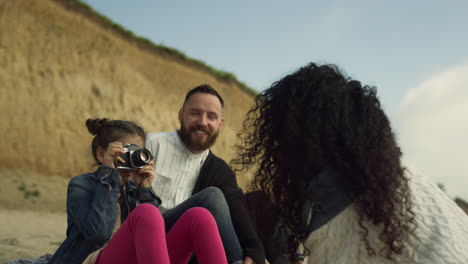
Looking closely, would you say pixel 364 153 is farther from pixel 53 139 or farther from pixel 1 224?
pixel 53 139

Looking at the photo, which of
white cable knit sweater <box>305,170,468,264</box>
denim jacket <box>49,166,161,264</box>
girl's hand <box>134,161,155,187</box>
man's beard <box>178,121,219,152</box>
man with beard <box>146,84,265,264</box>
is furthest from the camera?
man's beard <box>178,121,219,152</box>

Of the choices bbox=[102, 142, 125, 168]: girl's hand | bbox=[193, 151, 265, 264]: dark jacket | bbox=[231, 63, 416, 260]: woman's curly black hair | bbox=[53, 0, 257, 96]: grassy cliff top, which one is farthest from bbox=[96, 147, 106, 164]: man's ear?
bbox=[53, 0, 257, 96]: grassy cliff top

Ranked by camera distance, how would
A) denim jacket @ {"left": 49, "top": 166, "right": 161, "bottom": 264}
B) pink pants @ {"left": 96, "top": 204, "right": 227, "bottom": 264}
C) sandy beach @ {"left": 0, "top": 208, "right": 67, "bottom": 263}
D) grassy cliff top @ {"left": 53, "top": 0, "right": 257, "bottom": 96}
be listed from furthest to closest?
1. grassy cliff top @ {"left": 53, "top": 0, "right": 257, "bottom": 96}
2. sandy beach @ {"left": 0, "top": 208, "right": 67, "bottom": 263}
3. denim jacket @ {"left": 49, "top": 166, "right": 161, "bottom": 264}
4. pink pants @ {"left": 96, "top": 204, "right": 227, "bottom": 264}

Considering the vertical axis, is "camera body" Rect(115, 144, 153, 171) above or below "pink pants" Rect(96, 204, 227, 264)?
above

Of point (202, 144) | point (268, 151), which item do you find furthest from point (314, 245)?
point (202, 144)

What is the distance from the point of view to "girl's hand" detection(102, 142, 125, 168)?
2146 mm

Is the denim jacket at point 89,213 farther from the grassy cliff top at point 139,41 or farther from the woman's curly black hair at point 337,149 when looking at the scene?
the grassy cliff top at point 139,41

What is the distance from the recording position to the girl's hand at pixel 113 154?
2146 millimetres

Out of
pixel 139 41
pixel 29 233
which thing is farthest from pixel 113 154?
pixel 139 41

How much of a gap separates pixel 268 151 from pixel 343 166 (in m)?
0.34

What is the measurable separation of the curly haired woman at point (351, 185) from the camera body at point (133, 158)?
0.87 metres

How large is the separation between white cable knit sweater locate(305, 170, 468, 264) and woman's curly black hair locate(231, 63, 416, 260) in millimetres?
34

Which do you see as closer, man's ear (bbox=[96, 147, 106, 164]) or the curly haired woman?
the curly haired woman

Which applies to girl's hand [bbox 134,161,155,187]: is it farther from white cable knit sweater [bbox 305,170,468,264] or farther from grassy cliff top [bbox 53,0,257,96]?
grassy cliff top [bbox 53,0,257,96]
